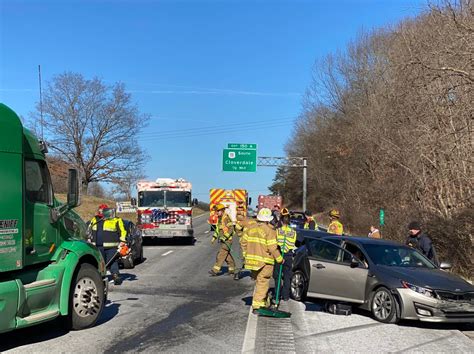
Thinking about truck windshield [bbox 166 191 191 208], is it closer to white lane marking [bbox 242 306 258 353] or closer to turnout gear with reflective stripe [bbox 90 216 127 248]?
turnout gear with reflective stripe [bbox 90 216 127 248]

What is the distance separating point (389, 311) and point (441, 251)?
8771mm

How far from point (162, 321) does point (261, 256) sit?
180cm

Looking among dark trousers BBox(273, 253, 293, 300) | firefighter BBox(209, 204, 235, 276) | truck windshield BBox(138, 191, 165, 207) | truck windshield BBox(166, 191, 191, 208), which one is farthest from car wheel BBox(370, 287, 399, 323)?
truck windshield BBox(138, 191, 165, 207)

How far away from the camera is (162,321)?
26.0 ft

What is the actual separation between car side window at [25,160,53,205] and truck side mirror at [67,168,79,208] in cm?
27

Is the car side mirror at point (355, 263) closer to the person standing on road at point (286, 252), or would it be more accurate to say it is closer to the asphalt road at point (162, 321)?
the person standing on road at point (286, 252)

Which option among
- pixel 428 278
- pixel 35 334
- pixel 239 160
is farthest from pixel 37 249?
pixel 239 160

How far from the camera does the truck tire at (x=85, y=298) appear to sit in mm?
7148

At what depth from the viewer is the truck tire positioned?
7148mm

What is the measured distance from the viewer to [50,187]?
7039mm

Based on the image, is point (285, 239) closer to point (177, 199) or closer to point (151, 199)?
point (177, 199)

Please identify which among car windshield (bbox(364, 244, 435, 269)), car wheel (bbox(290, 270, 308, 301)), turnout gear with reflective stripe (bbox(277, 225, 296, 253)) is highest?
turnout gear with reflective stripe (bbox(277, 225, 296, 253))

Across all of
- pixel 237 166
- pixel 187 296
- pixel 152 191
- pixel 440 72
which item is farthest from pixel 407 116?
pixel 237 166

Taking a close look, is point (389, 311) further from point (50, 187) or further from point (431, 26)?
point (431, 26)
